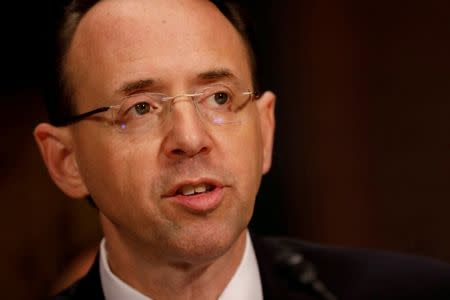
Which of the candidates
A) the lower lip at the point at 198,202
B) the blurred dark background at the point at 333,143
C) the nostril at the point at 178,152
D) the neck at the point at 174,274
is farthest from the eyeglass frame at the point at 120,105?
the blurred dark background at the point at 333,143

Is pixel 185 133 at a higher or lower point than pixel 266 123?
higher

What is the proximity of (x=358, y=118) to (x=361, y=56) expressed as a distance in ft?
0.91

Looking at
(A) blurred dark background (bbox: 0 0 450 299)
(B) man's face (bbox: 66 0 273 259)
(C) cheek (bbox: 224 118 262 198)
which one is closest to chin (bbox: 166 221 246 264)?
(B) man's face (bbox: 66 0 273 259)

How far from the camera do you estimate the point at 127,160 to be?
71.9 inches

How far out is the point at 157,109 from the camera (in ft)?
6.03

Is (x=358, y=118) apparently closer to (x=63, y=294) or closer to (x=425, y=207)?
(x=425, y=207)

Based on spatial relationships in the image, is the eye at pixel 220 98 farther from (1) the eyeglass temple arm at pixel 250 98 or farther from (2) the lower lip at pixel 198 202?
(2) the lower lip at pixel 198 202

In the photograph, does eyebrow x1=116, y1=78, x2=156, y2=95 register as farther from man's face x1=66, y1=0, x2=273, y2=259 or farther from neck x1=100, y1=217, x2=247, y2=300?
neck x1=100, y1=217, x2=247, y2=300

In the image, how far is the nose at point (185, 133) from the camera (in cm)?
174

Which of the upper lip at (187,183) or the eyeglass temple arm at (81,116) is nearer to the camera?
the upper lip at (187,183)

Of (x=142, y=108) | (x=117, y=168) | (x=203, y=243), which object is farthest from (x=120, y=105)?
(x=203, y=243)

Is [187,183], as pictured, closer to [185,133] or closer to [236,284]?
[185,133]

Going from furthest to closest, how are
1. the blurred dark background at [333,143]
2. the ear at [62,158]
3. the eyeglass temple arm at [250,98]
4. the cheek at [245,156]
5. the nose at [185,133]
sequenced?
the blurred dark background at [333,143], the ear at [62,158], the eyeglass temple arm at [250,98], the cheek at [245,156], the nose at [185,133]

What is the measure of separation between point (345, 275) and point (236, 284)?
0.43 meters
